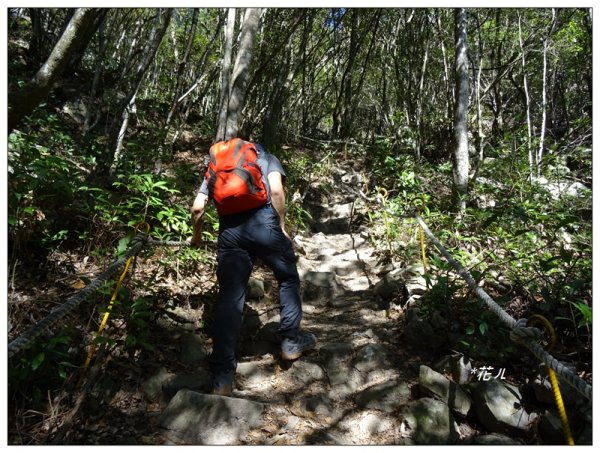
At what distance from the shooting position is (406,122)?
11570mm

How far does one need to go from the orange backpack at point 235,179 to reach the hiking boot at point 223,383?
3.93 ft

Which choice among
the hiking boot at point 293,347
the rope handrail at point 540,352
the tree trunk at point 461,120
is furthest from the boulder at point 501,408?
the tree trunk at point 461,120

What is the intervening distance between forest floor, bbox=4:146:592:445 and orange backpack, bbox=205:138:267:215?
1307 millimetres

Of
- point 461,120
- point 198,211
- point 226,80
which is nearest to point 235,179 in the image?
point 198,211

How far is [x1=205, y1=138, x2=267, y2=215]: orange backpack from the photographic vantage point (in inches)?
113

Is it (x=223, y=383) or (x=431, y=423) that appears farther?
(x=223, y=383)

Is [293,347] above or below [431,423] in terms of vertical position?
above

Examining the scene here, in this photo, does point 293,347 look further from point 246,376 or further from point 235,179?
point 235,179

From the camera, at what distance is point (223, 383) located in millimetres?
2762

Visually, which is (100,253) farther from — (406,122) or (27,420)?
(406,122)

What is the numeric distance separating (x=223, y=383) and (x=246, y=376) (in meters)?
0.42

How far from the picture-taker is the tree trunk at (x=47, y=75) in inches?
94.3

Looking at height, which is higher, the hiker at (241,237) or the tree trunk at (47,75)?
the tree trunk at (47,75)

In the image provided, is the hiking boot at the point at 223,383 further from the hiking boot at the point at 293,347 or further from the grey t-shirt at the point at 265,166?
the grey t-shirt at the point at 265,166
